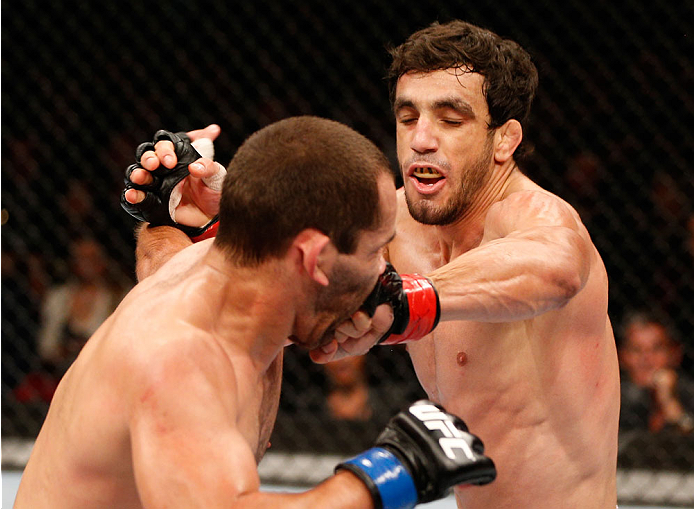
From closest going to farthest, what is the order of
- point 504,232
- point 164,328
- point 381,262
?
point 164,328, point 381,262, point 504,232

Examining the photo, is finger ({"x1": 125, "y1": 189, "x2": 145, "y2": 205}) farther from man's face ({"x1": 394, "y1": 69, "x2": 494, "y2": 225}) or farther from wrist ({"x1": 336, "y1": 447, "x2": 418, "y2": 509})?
wrist ({"x1": 336, "y1": 447, "x2": 418, "y2": 509})

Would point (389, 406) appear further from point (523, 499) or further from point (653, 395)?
point (523, 499)

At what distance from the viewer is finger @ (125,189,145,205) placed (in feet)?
5.34

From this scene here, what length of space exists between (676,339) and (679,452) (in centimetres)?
55

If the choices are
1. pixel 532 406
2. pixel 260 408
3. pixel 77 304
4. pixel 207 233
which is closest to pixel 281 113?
pixel 77 304

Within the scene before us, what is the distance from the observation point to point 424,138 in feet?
5.36

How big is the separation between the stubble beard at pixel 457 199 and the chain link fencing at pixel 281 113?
1.63 metres

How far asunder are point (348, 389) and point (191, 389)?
2315mm

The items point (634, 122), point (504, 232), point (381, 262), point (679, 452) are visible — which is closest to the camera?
point (381, 262)

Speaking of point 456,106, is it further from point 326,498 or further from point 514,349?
point 326,498

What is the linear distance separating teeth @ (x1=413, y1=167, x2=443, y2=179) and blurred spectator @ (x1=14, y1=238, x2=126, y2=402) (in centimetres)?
219

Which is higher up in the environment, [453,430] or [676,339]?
[453,430]

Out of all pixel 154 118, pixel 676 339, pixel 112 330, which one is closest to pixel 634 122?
pixel 676 339

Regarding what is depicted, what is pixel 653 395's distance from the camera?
10.0 feet
